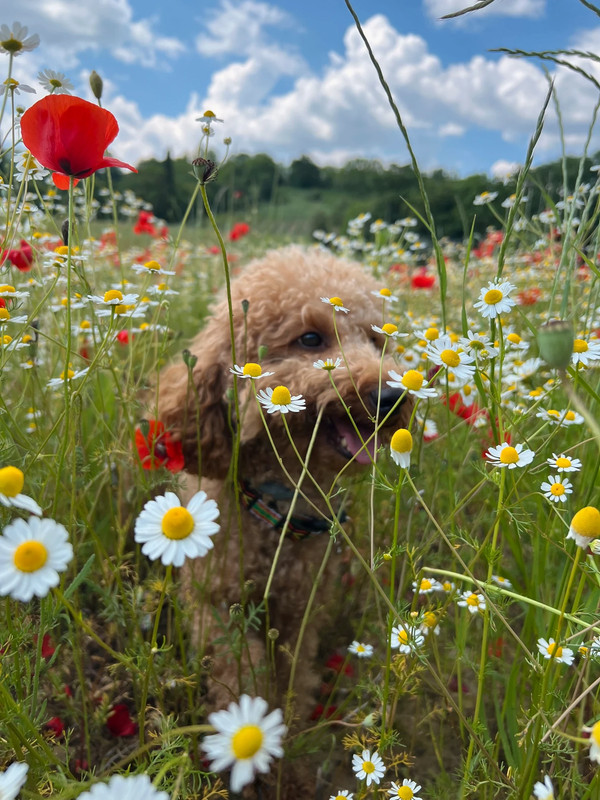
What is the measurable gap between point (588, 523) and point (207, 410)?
1.55m

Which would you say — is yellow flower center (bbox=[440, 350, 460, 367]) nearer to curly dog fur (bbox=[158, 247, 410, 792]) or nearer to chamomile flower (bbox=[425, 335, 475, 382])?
chamomile flower (bbox=[425, 335, 475, 382])

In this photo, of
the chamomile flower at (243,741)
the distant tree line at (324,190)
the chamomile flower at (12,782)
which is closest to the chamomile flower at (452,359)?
the chamomile flower at (243,741)

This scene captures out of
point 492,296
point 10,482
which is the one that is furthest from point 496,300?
point 10,482

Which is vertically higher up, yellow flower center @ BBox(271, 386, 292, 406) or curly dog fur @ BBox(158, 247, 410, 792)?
yellow flower center @ BBox(271, 386, 292, 406)

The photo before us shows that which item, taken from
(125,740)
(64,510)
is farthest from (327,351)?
(125,740)

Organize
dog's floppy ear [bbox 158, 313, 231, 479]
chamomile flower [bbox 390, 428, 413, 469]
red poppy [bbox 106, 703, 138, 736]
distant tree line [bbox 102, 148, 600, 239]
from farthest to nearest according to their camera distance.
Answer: distant tree line [bbox 102, 148, 600, 239], dog's floppy ear [bbox 158, 313, 231, 479], red poppy [bbox 106, 703, 138, 736], chamomile flower [bbox 390, 428, 413, 469]

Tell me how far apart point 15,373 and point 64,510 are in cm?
96

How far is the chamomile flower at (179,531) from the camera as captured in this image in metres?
0.60

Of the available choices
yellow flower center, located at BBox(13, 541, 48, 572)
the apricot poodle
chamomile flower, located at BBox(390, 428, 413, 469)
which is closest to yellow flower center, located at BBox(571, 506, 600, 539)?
chamomile flower, located at BBox(390, 428, 413, 469)

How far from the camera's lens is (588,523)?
653mm

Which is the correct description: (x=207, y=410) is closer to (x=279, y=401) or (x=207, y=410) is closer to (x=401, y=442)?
(x=279, y=401)

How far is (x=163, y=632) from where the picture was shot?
6.17 ft

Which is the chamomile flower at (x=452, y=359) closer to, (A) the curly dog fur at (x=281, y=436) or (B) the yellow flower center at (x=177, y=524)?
(A) the curly dog fur at (x=281, y=436)

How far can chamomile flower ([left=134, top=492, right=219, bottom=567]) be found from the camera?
60 cm
